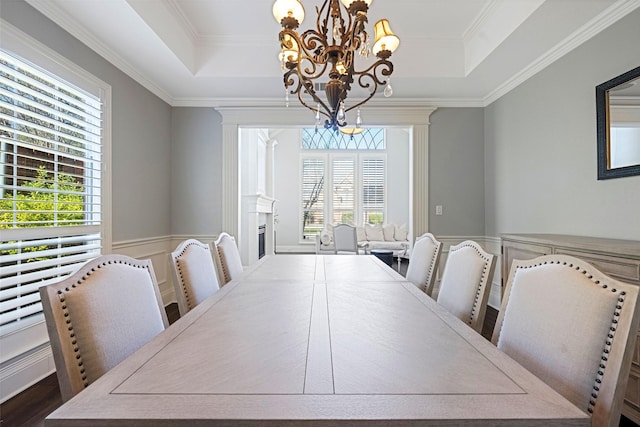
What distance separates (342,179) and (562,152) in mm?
6107

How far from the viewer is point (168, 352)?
0.91 meters

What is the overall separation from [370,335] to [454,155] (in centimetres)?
366

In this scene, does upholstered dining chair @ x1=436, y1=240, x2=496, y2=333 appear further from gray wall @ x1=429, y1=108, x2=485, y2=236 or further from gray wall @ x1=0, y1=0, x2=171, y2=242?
gray wall @ x1=0, y1=0, x2=171, y2=242

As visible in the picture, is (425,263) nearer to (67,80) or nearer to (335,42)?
(335,42)

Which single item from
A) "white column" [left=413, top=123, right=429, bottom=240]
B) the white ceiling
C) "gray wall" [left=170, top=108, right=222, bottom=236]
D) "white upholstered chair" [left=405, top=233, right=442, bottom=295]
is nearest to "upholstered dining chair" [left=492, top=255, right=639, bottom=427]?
"white upholstered chair" [left=405, top=233, right=442, bottom=295]

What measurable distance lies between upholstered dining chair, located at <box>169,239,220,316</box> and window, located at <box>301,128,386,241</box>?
687cm

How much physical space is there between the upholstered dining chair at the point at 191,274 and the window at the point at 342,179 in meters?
6.87

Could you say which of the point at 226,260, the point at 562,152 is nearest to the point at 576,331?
the point at 226,260

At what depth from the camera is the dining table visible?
63 centimetres

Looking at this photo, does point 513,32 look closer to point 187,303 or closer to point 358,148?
point 187,303

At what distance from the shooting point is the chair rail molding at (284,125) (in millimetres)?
4203

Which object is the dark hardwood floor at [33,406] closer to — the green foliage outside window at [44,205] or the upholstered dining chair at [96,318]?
the green foliage outside window at [44,205]

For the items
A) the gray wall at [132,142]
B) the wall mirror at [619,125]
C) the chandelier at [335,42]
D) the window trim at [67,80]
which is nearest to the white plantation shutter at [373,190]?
the gray wall at [132,142]

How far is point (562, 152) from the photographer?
289 cm
